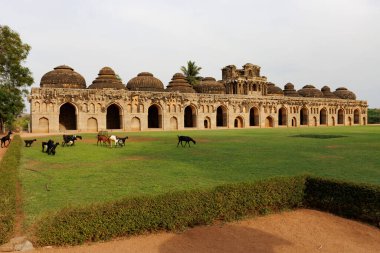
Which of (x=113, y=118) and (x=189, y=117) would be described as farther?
(x=189, y=117)

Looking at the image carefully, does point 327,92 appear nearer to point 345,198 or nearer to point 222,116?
point 222,116

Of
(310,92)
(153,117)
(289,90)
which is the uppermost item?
(289,90)

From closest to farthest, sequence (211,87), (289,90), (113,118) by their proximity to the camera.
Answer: (113,118), (211,87), (289,90)

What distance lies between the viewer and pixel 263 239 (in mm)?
5887

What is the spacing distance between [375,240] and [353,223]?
0.82m

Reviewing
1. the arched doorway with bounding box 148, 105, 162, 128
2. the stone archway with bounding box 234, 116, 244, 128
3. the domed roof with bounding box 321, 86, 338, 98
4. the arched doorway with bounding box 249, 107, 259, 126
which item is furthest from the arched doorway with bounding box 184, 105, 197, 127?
the domed roof with bounding box 321, 86, 338, 98

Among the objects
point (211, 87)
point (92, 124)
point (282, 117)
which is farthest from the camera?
point (282, 117)

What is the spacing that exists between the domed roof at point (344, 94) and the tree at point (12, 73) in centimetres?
7429

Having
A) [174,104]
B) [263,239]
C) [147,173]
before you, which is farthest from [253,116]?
[263,239]

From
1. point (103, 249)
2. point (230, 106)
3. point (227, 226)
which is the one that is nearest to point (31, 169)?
point (103, 249)

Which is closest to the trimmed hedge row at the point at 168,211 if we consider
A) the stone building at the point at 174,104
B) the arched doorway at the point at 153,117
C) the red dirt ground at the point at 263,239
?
the red dirt ground at the point at 263,239

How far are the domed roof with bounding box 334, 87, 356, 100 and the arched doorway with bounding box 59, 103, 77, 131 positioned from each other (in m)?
67.5

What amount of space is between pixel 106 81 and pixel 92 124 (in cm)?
802

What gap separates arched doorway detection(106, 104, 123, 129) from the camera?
50594mm
